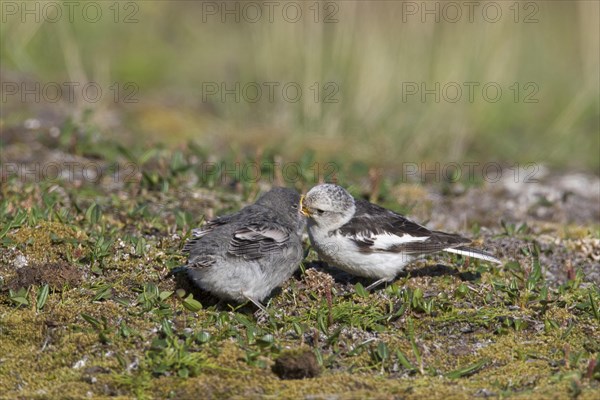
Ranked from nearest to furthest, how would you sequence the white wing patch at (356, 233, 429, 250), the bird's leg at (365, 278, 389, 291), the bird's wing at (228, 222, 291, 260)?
the bird's wing at (228, 222, 291, 260) < the bird's leg at (365, 278, 389, 291) < the white wing patch at (356, 233, 429, 250)

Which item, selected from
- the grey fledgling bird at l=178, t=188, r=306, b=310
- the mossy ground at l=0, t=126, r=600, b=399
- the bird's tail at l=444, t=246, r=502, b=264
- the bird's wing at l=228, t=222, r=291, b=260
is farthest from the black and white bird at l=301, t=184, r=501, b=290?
the bird's wing at l=228, t=222, r=291, b=260

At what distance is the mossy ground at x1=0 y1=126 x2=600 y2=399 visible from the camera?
19.8 ft

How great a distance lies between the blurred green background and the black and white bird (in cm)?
539

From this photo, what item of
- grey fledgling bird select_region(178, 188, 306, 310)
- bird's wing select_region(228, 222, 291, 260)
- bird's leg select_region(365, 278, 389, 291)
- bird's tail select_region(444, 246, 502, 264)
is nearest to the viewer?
grey fledgling bird select_region(178, 188, 306, 310)

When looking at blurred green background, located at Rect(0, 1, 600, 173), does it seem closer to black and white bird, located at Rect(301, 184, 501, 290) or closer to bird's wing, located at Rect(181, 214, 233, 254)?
black and white bird, located at Rect(301, 184, 501, 290)

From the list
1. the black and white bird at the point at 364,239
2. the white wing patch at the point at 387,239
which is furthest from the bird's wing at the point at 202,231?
the white wing patch at the point at 387,239

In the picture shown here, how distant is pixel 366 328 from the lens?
23.0 ft

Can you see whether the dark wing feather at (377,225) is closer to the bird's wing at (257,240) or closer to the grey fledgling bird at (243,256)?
the grey fledgling bird at (243,256)

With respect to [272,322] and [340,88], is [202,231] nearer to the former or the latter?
[272,322]

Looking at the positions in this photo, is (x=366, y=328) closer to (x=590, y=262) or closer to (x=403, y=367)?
(x=403, y=367)

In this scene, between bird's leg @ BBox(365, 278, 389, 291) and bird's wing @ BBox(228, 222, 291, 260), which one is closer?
bird's wing @ BBox(228, 222, 291, 260)

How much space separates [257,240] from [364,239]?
120 cm

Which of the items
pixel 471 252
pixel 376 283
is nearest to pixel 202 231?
pixel 376 283

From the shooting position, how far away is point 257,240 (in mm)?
7195
